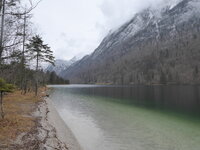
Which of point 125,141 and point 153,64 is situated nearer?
point 125,141

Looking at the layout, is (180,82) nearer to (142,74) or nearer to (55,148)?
(142,74)

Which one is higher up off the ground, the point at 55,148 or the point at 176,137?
the point at 55,148

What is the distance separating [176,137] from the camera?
13.1m

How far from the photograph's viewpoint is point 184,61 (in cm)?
17388

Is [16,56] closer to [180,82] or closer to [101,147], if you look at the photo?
[101,147]

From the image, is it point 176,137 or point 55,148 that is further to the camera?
point 176,137

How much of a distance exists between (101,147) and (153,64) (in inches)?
7646

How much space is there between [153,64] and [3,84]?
7718 inches

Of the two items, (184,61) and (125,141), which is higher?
(184,61)

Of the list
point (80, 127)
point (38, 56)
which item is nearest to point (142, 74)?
point (38, 56)

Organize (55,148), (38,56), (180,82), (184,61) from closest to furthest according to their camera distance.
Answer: (55,148) → (38,56) → (180,82) → (184,61)

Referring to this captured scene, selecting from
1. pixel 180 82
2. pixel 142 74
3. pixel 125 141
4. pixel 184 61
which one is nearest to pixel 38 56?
pixel 125 141

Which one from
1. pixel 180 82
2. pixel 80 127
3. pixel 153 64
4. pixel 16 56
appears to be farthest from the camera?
pixel 153 64

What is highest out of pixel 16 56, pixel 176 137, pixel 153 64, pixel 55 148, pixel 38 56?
pixel 153 64
